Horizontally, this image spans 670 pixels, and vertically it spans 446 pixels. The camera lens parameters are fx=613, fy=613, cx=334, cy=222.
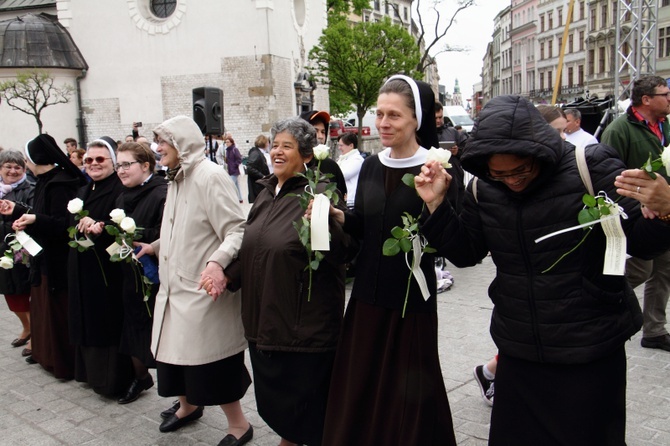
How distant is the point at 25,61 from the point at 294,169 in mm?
24909

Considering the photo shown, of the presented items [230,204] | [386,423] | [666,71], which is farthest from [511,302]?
[666,71]

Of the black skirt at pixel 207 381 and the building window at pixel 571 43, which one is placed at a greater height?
the building window at pixel 571 43

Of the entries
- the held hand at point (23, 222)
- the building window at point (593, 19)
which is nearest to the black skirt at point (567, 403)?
the held hand at point (23, 222)

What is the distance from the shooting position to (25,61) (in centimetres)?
2448

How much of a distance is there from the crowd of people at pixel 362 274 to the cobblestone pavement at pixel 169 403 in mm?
163

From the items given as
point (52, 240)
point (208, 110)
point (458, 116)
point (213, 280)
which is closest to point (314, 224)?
point (213, 280)

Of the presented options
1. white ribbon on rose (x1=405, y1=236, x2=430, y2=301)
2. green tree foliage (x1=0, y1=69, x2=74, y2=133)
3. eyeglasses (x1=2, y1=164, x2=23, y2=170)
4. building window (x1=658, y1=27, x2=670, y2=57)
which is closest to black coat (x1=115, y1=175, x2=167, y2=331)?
eyeglasses (x1=2, y1=164, x2=23, y2=170)

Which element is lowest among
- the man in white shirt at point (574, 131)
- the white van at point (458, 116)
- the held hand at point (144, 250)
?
the held hand at point (144, 250)

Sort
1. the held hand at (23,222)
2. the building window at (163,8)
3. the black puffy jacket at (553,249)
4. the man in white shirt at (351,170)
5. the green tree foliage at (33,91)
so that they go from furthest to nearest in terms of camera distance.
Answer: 1. the building window at (163,8)
2. the green tree foliage at (33,91)
3. the man in white shirt at (351,170)
4. the held hand at (23,222)
5. the black puffy jacket at (553,249)

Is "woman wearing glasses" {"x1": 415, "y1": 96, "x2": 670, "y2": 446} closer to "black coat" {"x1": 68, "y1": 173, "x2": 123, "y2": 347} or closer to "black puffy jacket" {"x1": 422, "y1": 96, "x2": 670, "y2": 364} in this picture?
"black puffy jacket" {"x1": 422, "y1": 96, "x2": 670, "y2": 364}

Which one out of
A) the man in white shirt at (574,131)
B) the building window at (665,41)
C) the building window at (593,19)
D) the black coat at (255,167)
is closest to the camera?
the man in white shirt at (574,131)

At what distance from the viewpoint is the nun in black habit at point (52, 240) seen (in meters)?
5.16

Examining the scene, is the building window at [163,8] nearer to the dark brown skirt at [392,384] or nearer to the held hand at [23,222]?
the held hand at [23,222]

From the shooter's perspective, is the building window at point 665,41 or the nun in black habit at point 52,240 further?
the building window at point 665,41
